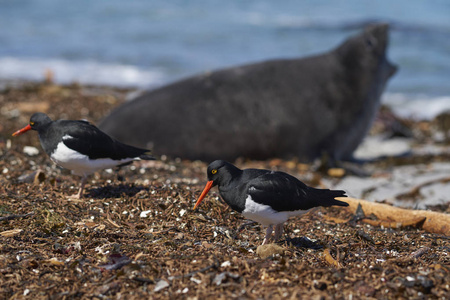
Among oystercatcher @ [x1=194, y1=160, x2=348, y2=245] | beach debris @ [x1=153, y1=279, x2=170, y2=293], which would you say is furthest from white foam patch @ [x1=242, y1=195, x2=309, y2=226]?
beach debris @ [x1=153, y1=279, x2=170, y2=293]

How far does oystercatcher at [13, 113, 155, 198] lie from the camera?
4.55 metres

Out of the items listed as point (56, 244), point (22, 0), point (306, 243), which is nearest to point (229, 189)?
point (306, 243)

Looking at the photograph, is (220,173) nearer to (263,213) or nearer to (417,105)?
(263,213)

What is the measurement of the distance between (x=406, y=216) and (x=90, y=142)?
9.69 feet

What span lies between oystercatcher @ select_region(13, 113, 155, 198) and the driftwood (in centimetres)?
232

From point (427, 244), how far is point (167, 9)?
2850 cm

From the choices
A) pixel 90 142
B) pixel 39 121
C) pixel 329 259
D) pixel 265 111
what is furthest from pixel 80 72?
pixel 329 259

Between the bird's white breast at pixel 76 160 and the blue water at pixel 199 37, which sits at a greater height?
the bird's white breast at pixel 76 160

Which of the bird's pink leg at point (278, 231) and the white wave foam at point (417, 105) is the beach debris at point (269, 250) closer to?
the bird's pink leg at point (278, 231)

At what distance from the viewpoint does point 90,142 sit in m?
4.60

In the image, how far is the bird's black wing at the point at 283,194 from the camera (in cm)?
366

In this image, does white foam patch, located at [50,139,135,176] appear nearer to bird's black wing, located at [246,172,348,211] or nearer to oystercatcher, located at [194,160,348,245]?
oystercatcher, located at [194,160,348,245]

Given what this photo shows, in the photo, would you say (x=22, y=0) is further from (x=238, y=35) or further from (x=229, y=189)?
(x=229, y=189)

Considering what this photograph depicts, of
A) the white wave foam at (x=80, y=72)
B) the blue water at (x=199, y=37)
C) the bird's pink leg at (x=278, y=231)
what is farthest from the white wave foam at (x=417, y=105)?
the bird's pink leg at (x=278, y=231)
